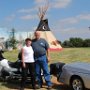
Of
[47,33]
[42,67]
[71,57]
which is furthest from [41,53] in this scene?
[47,33]

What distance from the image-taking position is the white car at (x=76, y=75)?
11030 millimetres

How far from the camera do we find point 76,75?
11414 millimetres

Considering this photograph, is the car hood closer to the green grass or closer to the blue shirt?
the blue shirt

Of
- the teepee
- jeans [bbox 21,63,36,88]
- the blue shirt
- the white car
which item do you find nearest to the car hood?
the white car

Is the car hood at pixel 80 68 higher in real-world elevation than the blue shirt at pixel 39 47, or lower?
lower

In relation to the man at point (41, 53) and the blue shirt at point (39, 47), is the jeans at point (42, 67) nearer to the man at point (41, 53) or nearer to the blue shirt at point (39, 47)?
the man at point (41, 53)

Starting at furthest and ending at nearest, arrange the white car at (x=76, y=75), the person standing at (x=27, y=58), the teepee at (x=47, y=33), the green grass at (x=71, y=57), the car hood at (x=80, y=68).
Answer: the teepee at (x=47, y=33), the green grass at (x=71, y=57), the person standing at (x=27, y=58), the car hood at (x=80, y=68), the white car at (x=76, y=75)

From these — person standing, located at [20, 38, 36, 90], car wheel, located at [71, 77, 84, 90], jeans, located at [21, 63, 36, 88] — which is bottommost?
car wheel, located at [71, 77, 84, 90]

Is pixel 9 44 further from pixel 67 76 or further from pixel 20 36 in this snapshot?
pixel 67 76

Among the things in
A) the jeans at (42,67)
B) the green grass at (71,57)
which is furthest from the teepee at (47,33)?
the jeans at (42,67)

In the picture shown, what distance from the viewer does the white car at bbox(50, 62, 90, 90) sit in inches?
434

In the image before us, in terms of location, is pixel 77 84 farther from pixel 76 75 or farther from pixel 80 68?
pixel 80 68

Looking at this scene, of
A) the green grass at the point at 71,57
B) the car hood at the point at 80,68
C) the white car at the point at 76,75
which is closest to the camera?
the white car at the point at 76,75

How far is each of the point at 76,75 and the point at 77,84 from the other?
10.8 inches
